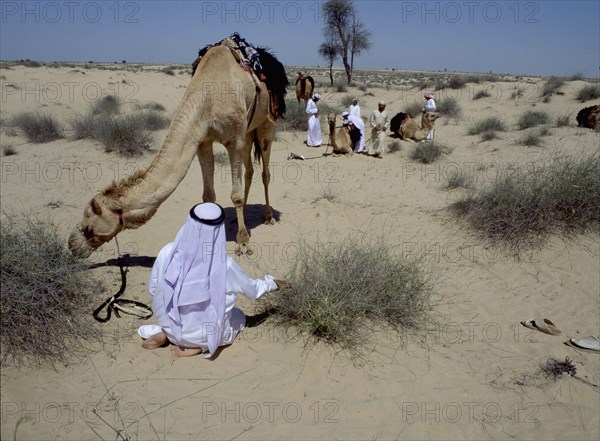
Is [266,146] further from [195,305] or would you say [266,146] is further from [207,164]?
[195,305]

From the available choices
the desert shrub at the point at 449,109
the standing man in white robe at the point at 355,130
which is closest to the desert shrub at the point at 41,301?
the standing man in white robe at the point at 355,130

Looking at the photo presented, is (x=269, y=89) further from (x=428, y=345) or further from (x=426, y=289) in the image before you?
(x=428, y=345)

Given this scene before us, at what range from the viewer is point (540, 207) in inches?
221

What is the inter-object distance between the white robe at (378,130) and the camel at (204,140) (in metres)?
5.38

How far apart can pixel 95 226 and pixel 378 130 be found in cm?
891

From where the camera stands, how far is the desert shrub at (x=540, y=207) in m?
5.56

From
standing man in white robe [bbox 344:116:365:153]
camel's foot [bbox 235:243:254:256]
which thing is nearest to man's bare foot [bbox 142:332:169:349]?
camel's foot [bbox 235:243:254:256]

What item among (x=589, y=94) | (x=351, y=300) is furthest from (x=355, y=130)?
(x=589, y=94)

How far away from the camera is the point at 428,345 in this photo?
12.3 feet

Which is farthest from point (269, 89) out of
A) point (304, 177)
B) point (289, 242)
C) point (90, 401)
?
point (90, 401)

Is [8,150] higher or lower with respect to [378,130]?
lower

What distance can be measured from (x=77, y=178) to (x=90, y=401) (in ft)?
20.8

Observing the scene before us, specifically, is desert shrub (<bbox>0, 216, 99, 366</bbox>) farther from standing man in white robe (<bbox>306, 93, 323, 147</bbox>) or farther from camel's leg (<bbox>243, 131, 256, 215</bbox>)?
standing man in white robe (<bbox>306, 93, 323, 147</bbox>)

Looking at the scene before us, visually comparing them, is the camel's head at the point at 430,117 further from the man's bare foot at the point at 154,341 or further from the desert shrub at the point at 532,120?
the man's bare foot at the point at 154,341
